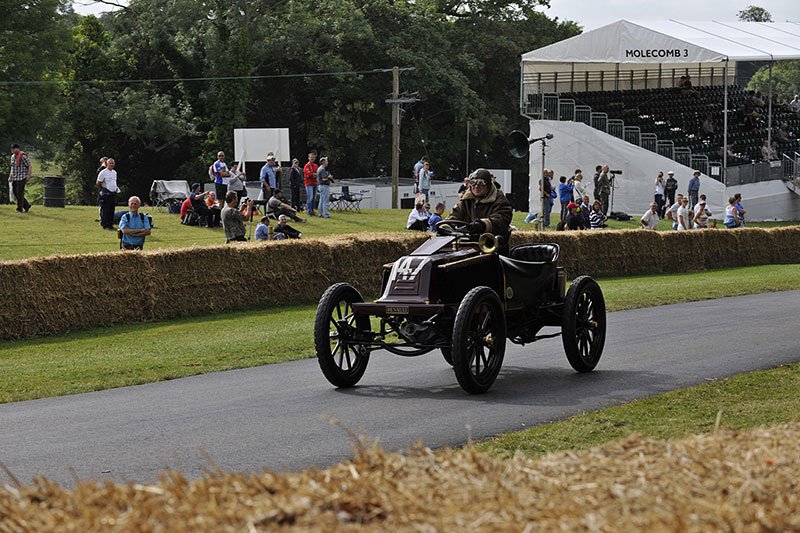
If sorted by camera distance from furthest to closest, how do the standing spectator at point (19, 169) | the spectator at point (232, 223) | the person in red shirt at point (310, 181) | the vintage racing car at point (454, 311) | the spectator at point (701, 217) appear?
1. the spectator at point (701, 217)
2. the person in red shirt at point (310, 181)
3. the standing spectator at point (19, 169)
4. the spectator at point (232, 223)
5. the vintage racing car at point (454, 311)

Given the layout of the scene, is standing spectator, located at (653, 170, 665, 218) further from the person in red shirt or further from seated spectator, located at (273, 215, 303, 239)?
seated spectator, located at (273, 215, 303, 239)

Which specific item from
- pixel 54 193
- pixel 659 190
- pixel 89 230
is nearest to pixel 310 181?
pixel 54 193

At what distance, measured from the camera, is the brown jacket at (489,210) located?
486 inches

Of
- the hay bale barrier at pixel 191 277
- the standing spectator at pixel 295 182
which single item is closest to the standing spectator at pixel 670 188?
the standing spectator at pixel 295 182

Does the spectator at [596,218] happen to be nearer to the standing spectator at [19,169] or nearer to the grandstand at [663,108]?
the grandstand at [663,108]

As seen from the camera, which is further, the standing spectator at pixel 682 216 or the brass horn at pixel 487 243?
the standing spectator at pixel 682 216

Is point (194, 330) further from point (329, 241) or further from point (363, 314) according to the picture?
point (363, 314)

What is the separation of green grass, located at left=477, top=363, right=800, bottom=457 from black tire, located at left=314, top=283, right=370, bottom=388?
102 inches

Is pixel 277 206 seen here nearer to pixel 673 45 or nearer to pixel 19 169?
pixel 19 169

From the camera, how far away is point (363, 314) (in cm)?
1170

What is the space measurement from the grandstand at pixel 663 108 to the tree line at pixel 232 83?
9.36 meters

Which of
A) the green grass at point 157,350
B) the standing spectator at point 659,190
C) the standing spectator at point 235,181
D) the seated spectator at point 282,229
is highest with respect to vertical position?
the standing spectator at point 235,181

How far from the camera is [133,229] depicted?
2156cm

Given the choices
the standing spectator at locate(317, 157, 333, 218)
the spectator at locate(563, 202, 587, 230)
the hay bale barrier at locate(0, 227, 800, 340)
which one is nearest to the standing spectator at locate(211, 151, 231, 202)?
the standing spectator at locate(317, 157, 333, 218)
